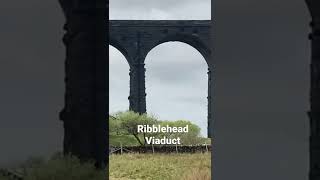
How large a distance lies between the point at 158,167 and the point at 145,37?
17262 mm

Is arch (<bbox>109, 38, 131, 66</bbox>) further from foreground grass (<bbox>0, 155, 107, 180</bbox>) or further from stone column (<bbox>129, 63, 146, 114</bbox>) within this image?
foreground grass (<bbox>0, 155, 107, 180</bbox>)

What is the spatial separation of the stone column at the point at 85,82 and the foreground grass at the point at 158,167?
36.8 feet

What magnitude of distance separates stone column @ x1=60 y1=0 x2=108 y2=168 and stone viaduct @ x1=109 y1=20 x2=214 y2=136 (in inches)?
1188

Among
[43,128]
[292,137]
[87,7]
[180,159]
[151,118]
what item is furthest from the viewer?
[151,118]

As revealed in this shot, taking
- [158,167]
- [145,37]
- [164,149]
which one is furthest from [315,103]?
[145,37]

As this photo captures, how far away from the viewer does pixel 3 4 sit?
13734mm

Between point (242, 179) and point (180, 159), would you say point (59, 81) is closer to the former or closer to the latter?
point (242, 179)

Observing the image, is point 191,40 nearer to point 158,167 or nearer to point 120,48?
point 120,48

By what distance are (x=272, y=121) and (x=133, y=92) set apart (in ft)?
94.5

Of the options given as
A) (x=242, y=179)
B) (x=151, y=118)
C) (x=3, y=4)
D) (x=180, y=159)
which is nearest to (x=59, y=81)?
(x=3, y=4)

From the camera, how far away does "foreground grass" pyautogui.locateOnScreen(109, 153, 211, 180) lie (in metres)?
23.1

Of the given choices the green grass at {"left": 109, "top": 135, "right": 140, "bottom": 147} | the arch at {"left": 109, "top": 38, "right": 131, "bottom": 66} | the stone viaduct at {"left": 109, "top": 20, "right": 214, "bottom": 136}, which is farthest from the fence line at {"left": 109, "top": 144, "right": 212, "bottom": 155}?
the arch at {"left": 109, "top": 38, "right": 131, "bottom": 66}

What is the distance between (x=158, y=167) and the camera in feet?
84.1

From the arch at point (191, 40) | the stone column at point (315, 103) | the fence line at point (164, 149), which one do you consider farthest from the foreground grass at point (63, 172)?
the arch at point (191, 40)
